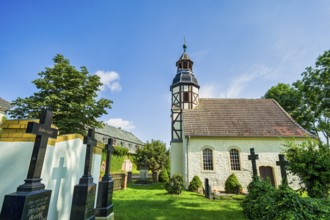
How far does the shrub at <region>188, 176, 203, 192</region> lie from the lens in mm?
12727

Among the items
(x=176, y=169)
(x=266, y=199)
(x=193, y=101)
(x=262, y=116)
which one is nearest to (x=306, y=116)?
(x=262, y=116)

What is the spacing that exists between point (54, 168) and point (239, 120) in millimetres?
16194

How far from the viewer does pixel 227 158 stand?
1412cm

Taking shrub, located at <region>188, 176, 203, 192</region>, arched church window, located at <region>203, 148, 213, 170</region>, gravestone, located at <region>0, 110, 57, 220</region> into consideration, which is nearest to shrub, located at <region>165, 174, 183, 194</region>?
shrub, located at <region>188, 176, 203, 192</region>

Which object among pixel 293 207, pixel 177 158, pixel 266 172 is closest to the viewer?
pixel 293 207

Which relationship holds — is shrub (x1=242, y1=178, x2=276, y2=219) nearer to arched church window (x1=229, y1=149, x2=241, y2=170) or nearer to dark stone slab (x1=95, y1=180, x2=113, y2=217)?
dark stone slab (x1=95, y1=180, x2=113, y2=217)

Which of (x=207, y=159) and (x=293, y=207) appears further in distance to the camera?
(x=207, y=159)

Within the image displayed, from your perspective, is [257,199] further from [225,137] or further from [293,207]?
[225,137]

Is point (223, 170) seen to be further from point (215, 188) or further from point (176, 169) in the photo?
point (176, 169)

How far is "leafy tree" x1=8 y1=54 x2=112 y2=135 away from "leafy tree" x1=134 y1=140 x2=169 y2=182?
9.95m

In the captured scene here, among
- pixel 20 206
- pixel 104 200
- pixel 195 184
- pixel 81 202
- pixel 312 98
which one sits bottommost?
pixel 195 184

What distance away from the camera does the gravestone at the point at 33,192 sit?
7.51 ft

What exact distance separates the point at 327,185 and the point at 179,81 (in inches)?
616

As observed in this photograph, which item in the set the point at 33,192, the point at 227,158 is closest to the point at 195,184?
the point at 227,158
